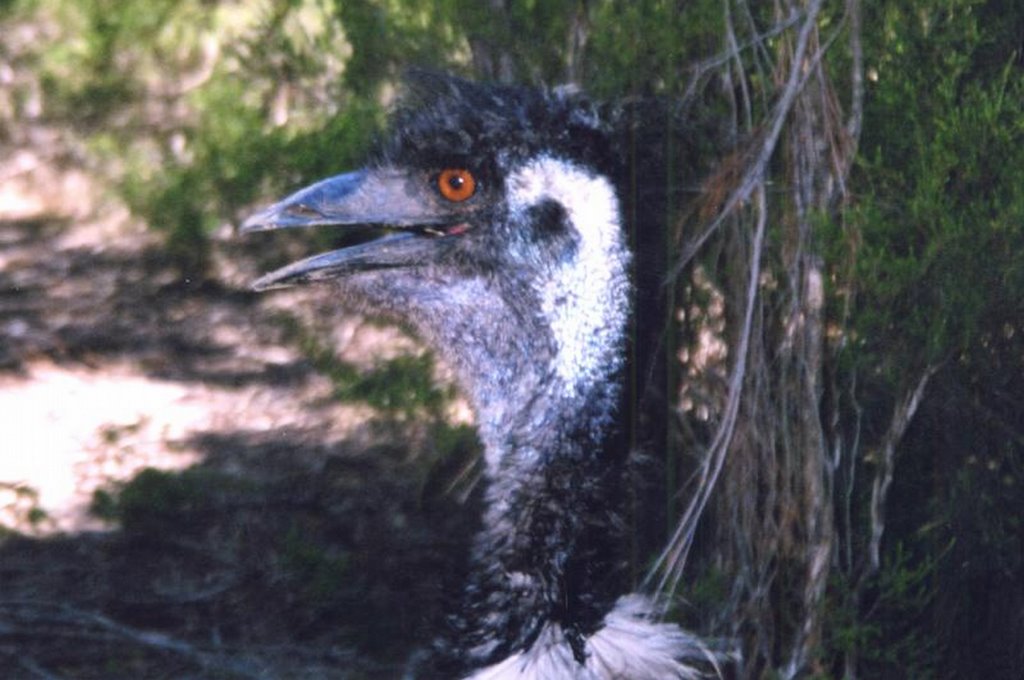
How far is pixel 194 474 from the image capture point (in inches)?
193

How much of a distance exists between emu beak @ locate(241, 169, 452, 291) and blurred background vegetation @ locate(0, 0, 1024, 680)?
0.52 meters

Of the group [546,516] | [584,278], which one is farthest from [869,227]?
[546,516]

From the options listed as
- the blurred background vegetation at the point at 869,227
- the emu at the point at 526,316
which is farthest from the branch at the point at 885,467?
the emu at the point at 526,316

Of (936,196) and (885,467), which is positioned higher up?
(936,196)

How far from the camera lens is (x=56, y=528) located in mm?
4738

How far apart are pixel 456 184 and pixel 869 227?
901mm

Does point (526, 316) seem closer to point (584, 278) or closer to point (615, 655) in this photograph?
point (584, 278)

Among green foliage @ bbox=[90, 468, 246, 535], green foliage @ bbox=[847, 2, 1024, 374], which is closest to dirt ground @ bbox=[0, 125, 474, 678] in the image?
green foliage @ bbox=[90, 468, 246, 535]

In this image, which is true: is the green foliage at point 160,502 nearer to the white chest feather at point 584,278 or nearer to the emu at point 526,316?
the emu at point 526,316

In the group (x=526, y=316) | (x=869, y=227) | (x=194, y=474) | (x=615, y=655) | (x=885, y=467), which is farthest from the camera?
(x=194, y=474)

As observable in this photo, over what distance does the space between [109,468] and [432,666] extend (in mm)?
2150

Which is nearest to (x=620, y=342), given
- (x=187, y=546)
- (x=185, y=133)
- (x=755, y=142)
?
(x=755, y=142)

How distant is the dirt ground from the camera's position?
441 cm

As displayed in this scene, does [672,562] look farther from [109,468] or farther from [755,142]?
[109,468]
